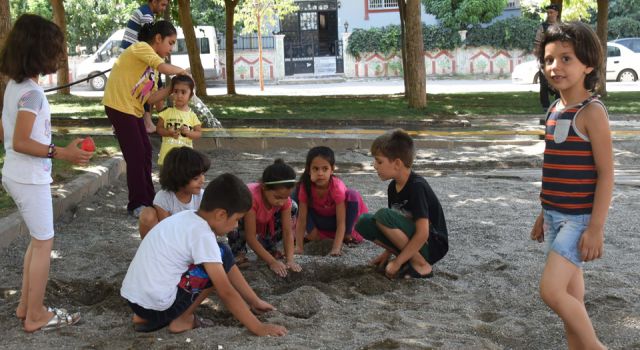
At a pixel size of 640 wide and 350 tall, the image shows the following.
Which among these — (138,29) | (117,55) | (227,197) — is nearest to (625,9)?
(117,55)

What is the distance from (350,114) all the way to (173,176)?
11.3 meters

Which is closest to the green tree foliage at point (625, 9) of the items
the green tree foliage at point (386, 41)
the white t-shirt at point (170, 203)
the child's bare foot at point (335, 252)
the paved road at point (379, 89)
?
the green tree foliage at point (386, 41)

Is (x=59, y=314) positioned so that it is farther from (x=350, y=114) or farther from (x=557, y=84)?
(x=350, y=114)

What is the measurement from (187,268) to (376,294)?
4.33 feet

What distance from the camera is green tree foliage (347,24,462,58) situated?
3850 cm

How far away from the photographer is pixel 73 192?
24.7 feet

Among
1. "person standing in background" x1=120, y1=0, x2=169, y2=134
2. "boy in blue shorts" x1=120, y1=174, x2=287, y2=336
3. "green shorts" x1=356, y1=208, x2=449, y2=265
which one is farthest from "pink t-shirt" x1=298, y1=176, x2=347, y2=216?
"person standing in background" x1=120, y1=0, x2=169, y2=134

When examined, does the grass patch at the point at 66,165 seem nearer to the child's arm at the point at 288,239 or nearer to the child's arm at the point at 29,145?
the child's arm at the point at 288,239

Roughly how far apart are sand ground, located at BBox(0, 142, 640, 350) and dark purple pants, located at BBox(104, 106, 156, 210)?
0.24 metres

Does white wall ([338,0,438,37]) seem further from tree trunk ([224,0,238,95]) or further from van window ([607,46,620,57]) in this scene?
tree trunk ([224,0,238,95])

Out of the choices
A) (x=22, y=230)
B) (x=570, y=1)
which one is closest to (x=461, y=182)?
(x=22, y=230)

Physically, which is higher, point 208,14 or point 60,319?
point 208,14

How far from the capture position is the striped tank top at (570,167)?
366 centimetres

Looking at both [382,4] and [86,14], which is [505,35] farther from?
[86,14]
